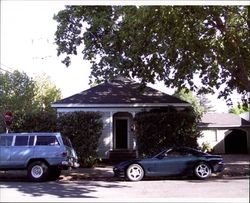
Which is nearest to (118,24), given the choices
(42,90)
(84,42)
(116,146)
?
(84,42)

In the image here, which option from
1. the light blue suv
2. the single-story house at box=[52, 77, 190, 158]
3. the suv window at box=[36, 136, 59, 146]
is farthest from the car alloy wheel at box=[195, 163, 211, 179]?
the single-story house at box=[52, 77, 190, 158]

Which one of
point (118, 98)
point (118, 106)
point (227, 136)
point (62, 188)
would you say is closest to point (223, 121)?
point (227, 136)

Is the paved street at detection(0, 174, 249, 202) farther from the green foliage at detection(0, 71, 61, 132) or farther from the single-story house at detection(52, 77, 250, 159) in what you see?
the green foliage at detection(0, 71, 61, 132)

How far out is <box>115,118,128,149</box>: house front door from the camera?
90.4ft

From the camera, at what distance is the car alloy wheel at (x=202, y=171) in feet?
53.1

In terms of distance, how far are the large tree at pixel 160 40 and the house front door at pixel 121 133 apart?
749 cm

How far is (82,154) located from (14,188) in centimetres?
832

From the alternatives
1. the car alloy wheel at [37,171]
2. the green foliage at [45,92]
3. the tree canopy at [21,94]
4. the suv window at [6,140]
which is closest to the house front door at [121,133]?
the car alloy wheel at [37,171]

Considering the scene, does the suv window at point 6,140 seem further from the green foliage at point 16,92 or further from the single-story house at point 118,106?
the green foliage at point 16,92

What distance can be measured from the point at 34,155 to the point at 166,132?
28.4 ft

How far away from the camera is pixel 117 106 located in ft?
85.8

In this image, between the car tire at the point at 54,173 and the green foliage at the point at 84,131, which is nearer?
the car tire at the point at 54,173

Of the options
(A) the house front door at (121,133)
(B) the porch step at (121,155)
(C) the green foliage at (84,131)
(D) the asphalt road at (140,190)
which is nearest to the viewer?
(D) the asphalt road at (140,190)

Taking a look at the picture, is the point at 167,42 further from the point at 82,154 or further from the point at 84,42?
the point at 82,154
